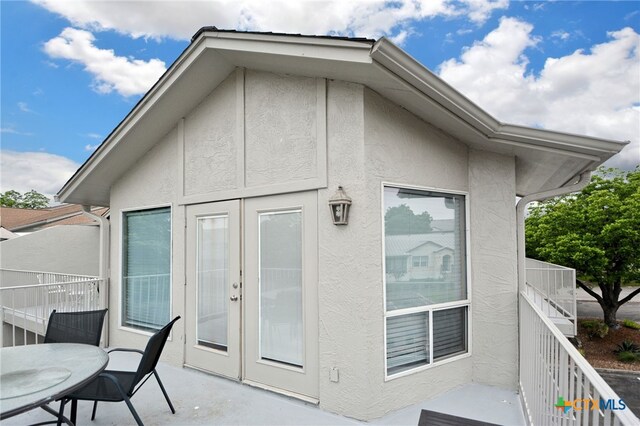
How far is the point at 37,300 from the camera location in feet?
30.8

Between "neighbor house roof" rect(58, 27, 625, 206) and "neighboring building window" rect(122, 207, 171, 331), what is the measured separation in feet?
4.21

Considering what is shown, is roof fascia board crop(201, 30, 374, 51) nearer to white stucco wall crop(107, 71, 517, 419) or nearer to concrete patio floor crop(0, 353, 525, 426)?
white stucco wall crop(107, 71, 517, 419)

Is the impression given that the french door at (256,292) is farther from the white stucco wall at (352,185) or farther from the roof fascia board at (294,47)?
the roof fascia board at (294,47)

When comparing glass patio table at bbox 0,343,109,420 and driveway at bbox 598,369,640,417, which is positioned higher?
glass patio table at bbox 0,343,109,420

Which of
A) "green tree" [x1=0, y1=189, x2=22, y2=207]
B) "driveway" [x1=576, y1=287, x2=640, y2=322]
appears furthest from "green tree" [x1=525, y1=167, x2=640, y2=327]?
"green tree" [x1=0, y1=189, x2=22, y2=207]

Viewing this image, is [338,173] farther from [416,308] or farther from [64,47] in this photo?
→ [64,47]

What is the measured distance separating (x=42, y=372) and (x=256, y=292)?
2205 millimetres

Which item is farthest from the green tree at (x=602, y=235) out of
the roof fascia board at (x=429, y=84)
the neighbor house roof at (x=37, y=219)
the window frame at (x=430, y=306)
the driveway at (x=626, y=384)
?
the neighbor house roof at (x=37, y=219)

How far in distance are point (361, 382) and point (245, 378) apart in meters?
1.69

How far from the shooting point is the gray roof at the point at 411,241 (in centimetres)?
391

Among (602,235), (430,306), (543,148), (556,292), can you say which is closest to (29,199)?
(430,306)

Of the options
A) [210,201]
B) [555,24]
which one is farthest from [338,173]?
[555,24]

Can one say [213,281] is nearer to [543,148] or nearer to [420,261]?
[420,261]

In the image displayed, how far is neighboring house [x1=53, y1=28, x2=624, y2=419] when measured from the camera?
3656 millimetres
